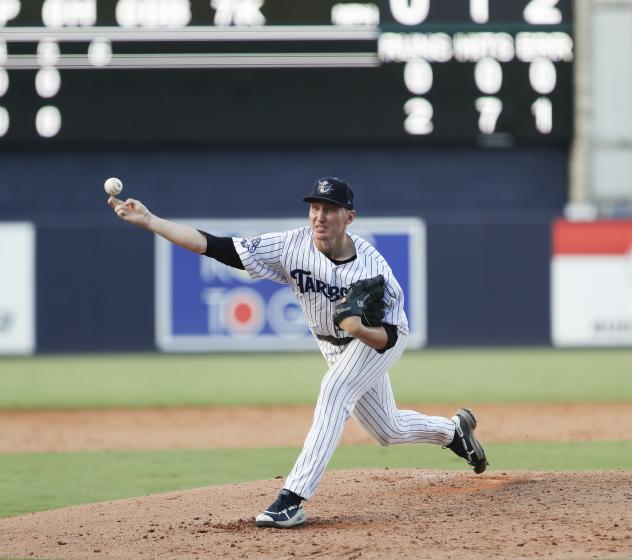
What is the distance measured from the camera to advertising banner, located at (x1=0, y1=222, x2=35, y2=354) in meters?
12.1

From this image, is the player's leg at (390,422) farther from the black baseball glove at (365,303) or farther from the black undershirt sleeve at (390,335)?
the black baseball glove at (365,303)

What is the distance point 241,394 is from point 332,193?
5701mm

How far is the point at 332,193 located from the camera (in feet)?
13.9

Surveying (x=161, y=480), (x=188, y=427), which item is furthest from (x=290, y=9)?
(x=161, y=480)

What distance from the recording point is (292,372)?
37.0ft

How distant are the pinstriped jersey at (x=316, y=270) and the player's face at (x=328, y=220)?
102mm

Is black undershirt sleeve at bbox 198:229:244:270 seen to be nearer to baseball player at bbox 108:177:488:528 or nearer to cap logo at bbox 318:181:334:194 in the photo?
baseball player at bbox 108:177:488:528

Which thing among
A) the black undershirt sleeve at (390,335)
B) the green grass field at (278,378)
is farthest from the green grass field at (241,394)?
the black undershirt sleeve at (390,335)

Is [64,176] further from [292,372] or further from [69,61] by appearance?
[292,372]

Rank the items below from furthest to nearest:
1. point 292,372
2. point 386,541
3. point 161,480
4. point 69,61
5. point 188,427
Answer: point 69,61
point 292,372
point 188,427
point 161,480
point 386,541

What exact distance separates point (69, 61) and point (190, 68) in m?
1.26

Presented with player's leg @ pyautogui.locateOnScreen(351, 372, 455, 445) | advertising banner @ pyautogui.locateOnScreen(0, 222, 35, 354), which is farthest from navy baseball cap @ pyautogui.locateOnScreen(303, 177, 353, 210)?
advertising banner @ pyautogui.locateOnScreen(0, 222, 35, 354)

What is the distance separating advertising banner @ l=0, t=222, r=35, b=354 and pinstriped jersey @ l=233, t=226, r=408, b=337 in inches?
A: 320

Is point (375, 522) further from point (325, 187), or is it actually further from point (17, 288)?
point (17, 288)
